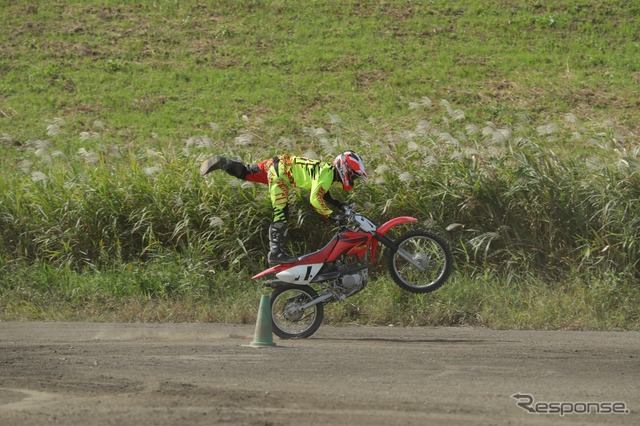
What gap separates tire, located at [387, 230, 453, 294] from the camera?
12.8 m

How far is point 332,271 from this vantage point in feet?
40.8

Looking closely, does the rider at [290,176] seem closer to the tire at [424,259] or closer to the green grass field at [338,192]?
the tire at [424,259]

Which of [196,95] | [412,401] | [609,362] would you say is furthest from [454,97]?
[412,401]

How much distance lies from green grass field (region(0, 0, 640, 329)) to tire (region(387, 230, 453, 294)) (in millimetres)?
971

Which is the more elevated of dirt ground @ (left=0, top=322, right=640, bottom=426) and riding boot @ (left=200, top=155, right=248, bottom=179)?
riding boot @ (left=200, top=155, right=248, bottom=179)

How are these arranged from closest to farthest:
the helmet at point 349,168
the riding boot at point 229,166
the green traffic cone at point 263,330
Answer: the green traffic cone at point 263,330
the helmet at point 349,168
the riding boot at point 229,166

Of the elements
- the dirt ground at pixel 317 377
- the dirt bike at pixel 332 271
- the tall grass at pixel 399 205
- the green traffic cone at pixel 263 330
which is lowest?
the dirt ground at pixel 317 377

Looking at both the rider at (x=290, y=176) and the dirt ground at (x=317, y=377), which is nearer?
the dirt ground at (x=317, y=377)

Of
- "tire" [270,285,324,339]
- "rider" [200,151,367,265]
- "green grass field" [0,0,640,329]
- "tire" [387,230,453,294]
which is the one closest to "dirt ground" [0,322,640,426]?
"tire" [270,285,324,339]

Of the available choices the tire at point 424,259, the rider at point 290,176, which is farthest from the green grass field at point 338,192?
the rider at point 290,176

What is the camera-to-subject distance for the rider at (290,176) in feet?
40.8

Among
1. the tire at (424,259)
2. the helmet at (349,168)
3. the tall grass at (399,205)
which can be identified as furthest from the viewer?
the tall grass at (399,205)

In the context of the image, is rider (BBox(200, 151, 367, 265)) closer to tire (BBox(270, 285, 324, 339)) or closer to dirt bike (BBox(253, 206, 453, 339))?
dirt bike (BBox(253, 206, 453, 339))

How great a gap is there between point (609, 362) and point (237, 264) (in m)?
6.89
